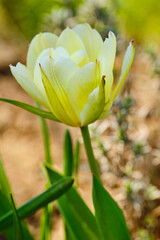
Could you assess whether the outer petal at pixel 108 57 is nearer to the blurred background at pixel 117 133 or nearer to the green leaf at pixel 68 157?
the green leaf at pixel 68 157

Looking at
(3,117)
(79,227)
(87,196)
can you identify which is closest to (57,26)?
(3,117)

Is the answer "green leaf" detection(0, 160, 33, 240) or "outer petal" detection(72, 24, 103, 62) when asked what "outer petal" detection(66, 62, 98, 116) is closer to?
"outer petal" detection(72, 24, 103, 62)

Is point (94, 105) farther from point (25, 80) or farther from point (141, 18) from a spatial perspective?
point (141, 18)

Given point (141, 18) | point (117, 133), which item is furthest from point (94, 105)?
point (141, 18)

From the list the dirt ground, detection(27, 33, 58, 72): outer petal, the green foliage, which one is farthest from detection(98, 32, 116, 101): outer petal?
the green foliage

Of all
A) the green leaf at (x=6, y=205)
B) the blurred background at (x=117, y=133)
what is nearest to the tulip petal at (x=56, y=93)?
the green leaf at (x=6, y=205)

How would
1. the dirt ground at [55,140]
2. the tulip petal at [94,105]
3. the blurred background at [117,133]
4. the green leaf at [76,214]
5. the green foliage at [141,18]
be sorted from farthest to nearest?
1. the green foliage at [141,18]
2. the dirt ground at [55,140]
3. the blurred background at [117,133]
4. the green leaf at [76,214]
5. the tulip petal at [94,105]

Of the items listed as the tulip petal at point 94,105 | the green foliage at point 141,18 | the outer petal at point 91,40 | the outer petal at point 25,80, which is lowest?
the tulip petal at point 94,105
